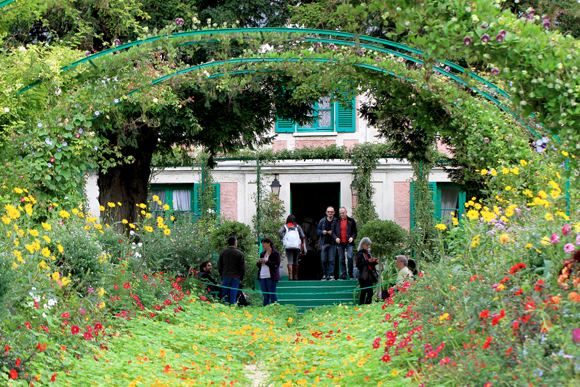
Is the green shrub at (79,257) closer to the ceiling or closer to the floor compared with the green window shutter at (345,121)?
closer to the floor

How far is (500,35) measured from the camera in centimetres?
409

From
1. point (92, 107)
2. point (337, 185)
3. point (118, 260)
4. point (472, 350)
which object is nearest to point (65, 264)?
point (118, 260)

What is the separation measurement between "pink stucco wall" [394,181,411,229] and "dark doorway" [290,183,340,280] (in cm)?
169

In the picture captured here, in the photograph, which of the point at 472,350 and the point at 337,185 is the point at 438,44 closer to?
the point at 472,350

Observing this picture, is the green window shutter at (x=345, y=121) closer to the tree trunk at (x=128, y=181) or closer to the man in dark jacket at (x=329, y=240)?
the man in dark jacket at (x=329, y=240)

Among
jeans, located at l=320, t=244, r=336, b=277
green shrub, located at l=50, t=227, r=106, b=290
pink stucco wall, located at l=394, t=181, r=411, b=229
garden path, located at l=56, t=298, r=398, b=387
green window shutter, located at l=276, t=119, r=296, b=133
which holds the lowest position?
garden path, located at l=56, t=298, r=398, b=387

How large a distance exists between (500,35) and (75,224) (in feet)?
15.9

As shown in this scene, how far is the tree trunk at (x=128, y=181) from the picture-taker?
32.1 ft

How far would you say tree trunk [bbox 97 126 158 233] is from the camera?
979 centimetres

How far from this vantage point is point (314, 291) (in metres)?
11.6

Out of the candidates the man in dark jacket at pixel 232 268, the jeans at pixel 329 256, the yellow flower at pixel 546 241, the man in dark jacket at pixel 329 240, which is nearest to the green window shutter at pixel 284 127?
the man in dark jacket at pixel 329 240

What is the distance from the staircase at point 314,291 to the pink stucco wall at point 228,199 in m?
3.69

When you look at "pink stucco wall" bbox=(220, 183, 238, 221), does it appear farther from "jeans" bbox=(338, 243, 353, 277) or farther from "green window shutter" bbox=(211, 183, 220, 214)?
"jeans" bbox=(338, 243, 353, 277)

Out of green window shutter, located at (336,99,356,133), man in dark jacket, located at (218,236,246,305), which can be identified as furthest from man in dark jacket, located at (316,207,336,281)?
green window shutter, located at (336,99,356,133)
